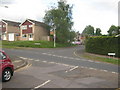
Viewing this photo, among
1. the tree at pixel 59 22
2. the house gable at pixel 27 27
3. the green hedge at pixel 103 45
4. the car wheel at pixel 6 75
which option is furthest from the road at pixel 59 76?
the house gable at pixel 27 27

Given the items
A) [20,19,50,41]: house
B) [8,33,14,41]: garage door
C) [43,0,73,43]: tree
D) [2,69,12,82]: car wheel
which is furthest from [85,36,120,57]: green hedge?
[8,33,14,41]: garage door

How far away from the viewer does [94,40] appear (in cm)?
2800

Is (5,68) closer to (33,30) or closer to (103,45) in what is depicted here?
(103,45)

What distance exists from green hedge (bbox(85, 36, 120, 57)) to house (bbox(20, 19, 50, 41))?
22353 millimetres

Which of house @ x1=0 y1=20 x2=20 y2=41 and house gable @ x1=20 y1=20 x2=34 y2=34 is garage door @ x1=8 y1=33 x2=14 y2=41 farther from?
house gable @ x1=20 y1=20 x2=34 y2=34

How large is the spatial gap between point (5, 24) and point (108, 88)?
1958 inches

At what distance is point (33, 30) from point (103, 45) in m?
26.7

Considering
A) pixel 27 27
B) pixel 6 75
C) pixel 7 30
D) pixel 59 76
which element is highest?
pixel 27 27

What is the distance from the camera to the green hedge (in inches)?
943

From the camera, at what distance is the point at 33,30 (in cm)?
4834

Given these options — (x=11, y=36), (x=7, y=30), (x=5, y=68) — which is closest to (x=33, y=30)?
(x=11, y=36)

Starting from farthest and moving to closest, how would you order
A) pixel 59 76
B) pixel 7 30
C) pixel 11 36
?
pixel 7 30
pixel 11 36
pixel 59 76

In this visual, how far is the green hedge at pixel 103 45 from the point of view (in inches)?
943

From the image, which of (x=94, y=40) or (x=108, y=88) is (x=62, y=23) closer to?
(x=94, y=40)
